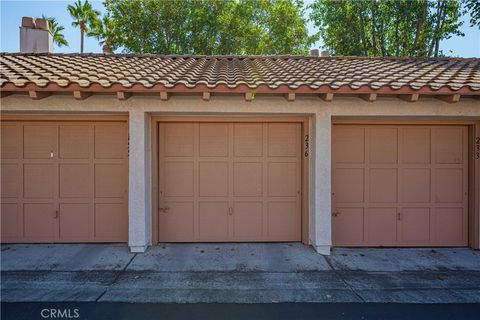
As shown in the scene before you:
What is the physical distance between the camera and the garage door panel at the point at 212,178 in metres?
5.91

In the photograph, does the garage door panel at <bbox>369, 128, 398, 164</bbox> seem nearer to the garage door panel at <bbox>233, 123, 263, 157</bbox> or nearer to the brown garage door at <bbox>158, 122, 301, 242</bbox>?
the brown garage door at <bbox>158, 122, 301, 242</bbox>

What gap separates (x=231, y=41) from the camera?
18.2m

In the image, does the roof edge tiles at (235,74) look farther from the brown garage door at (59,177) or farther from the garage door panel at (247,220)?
the garage door panel at (247,220)

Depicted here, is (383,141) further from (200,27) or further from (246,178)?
(200,27)

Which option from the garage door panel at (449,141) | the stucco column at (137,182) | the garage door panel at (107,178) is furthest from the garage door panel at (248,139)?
the garage door panel at (449,141)

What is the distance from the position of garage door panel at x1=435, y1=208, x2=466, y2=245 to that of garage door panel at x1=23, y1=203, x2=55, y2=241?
7.15m

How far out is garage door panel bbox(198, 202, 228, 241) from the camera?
5914mm

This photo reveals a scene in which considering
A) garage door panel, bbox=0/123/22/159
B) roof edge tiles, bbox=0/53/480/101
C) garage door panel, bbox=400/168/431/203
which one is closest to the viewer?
roof edge tiles, bbox=0/53/480/101

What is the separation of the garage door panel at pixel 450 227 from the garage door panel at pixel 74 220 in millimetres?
6524

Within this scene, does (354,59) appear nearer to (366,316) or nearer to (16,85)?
(366,316)

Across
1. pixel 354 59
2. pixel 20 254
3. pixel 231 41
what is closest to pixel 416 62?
pixel 354 59

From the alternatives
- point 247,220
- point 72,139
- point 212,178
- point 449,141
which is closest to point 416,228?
point 449,141

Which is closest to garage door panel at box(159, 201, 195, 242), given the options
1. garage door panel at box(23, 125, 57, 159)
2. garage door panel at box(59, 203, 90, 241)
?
garage door panel at box(59, 203, 90, 241)

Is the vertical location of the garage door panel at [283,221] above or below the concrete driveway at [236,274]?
above
